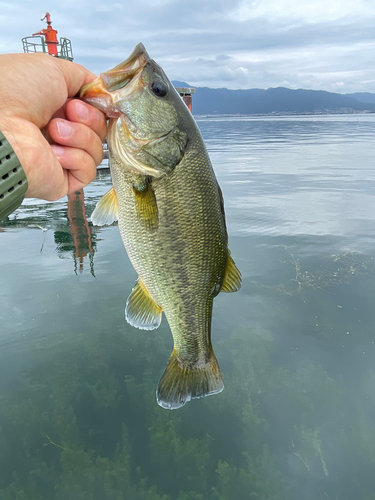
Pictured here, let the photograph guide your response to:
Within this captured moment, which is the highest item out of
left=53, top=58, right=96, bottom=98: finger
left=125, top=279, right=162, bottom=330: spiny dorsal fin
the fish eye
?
left=53, top=58, right=96, bottom=98: finger

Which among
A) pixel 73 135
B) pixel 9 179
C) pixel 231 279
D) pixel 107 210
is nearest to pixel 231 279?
pixel 231 279

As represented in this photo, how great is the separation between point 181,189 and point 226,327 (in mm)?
3219

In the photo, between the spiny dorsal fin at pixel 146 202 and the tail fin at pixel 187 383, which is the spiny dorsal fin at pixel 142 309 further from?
the spiny dorsal fin at pixel 146 202

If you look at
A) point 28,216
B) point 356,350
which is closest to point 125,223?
point 356,350

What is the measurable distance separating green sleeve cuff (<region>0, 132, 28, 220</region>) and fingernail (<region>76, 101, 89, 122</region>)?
0.50m

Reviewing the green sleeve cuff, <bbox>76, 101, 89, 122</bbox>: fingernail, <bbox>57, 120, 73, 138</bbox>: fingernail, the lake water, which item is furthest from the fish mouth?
the lake water

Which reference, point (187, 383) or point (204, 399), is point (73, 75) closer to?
point (187, 383)

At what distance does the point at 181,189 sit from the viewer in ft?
6.76

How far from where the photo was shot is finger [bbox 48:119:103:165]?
1.98m

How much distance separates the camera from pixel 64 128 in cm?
199

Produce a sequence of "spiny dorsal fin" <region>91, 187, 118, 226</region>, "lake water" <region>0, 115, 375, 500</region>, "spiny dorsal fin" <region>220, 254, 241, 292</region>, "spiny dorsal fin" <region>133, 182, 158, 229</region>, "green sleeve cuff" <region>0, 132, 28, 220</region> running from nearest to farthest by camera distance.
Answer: "green sleeve cuff" <region>0, 132, 28, 220</region> < "spiny dorsal fin" <region>133, 182, 158, 229</region> < "spiny dorsal fin" <region>91, 187, 118, 226</region> < "spiny dorsal fin" <region>220, 254, 241, 292</region> < "lake water" <region>0, 115, 375, 500</region>

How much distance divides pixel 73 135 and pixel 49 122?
0.61ft

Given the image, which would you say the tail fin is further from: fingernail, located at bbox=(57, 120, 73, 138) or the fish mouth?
the fish mouth

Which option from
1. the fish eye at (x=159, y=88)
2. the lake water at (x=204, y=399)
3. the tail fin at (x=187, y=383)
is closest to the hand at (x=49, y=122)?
the fish eye at (x=159, y=88)
